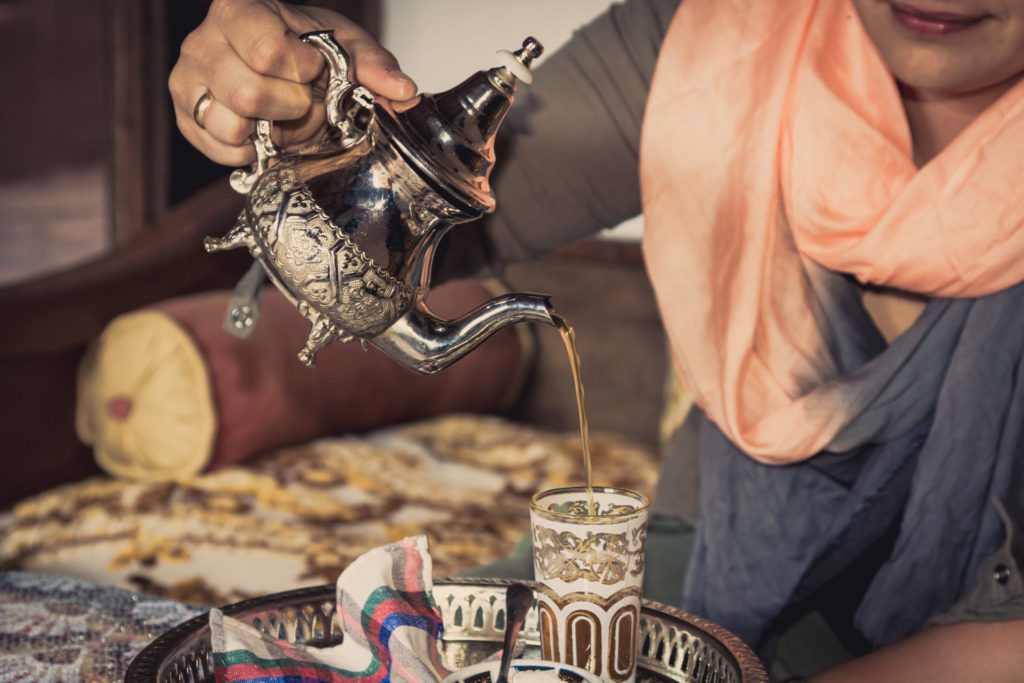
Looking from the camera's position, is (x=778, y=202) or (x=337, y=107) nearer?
(x=337, y=107)

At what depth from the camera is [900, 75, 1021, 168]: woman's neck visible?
892 millimetres

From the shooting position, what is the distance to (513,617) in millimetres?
507

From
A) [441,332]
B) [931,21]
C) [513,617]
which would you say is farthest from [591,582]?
[931,21]

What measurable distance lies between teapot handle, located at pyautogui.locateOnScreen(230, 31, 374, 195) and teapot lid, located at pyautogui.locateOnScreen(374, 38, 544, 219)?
0.03m

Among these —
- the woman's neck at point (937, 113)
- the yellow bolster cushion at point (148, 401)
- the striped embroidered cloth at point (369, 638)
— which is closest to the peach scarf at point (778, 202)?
the woman's neck at point (937, 113)

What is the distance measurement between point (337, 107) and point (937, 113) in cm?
62

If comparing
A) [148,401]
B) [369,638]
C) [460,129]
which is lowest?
[148,401]

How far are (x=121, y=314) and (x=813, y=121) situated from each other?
1.20m

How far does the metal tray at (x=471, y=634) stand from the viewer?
1.77 ft

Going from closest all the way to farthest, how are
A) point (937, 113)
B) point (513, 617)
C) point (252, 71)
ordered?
point (513, 617) < point (252, 71) < point (937, 113)

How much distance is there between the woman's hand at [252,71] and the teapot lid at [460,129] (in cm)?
7

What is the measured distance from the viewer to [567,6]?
2.18 meters

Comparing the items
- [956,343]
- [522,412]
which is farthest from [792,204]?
[522,412]

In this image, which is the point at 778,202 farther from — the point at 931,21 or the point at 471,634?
the point at 471,634
